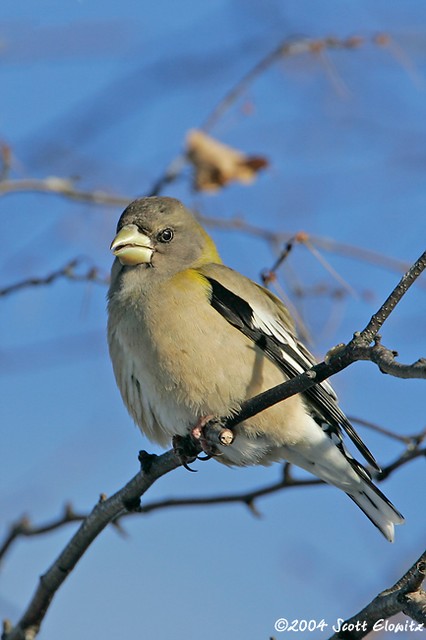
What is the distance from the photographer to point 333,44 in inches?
191

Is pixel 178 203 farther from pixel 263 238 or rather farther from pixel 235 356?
pixel 235 356

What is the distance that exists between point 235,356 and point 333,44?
1.93 m

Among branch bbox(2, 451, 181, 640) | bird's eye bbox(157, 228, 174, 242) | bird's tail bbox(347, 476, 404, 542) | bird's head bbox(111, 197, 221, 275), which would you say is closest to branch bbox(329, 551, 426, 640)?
branch bbox(2, 451, 181, 640)

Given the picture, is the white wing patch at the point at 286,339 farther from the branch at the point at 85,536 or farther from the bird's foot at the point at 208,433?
the branch at the point at 85,536

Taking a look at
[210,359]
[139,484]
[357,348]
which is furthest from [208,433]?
[357,348]

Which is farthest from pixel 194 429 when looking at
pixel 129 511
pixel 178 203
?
pixel 178 203

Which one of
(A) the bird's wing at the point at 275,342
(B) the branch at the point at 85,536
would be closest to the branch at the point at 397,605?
(B) the branch at the point at 85,536

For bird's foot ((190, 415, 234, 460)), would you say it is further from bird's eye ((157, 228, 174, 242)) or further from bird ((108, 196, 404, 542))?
bird's eye ((157, 228, 174, 242))

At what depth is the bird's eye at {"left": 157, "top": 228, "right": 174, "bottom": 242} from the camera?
4871mm

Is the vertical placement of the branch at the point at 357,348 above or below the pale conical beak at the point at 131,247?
below

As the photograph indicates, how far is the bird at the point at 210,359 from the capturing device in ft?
13.8

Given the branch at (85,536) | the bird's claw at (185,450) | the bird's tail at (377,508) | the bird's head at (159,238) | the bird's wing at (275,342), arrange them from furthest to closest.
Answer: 1. the bird's head at (159,238)
2. the bird's tail at (377,508)
3. the bird's wing at (275,342)
4. the bird's claw at (185,450)
5. the branch at (85,536)

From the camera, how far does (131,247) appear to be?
15.4 ft

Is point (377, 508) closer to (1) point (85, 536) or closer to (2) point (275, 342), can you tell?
(2) point (275, 342)
